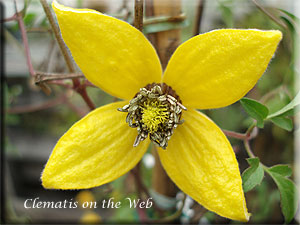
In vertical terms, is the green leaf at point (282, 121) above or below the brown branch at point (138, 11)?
below

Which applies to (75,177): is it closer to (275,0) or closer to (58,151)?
(58,151)

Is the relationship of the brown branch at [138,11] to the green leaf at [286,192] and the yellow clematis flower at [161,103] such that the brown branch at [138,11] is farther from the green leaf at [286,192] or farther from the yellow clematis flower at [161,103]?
the green leaf at [286,192]

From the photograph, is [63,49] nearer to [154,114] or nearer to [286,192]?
[154,114]

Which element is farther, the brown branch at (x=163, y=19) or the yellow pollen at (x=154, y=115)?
the brown branch at (x=163, y=19)

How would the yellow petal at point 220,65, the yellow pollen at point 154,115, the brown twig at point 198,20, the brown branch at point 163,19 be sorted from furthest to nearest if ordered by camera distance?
1. the brown twig at point 198,20
2. the brown branch at point 163,19
3. the yellow pollen at point 154,115
4. the yellow petal at point 220,65

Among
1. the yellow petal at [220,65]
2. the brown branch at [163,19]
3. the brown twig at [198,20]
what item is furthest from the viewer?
the brown twig at [198,20]

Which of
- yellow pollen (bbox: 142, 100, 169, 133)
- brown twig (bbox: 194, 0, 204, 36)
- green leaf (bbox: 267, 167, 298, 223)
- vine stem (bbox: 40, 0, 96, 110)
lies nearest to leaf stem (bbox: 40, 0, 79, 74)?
vine stem (bbox: 40, 0, 96, 110)

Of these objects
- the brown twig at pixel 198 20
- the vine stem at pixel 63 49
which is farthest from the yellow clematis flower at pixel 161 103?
the brown twig at pixel 198 20

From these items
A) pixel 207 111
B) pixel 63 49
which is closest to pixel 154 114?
pixel 63 49

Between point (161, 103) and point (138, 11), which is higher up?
point (138, 11)
